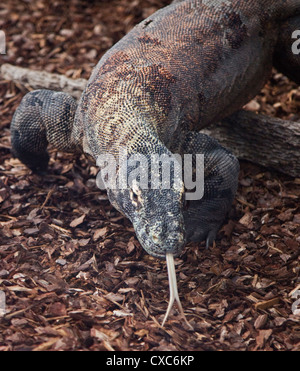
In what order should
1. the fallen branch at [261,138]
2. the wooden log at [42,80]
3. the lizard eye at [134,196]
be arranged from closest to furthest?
the lizard eye at [134,196]
the fallen branch at [261,138]
the wooden log at [42,80]

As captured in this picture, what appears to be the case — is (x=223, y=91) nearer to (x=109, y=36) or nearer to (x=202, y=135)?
(x=202, y=135)

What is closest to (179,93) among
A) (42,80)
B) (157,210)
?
(157,210)

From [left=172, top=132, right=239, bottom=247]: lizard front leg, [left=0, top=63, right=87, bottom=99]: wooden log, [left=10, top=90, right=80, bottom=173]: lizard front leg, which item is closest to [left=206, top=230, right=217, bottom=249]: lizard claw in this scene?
[left=172, top=132, right=239, bottom=247]: lizard front leg

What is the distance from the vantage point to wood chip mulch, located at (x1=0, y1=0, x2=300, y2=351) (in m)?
3.87

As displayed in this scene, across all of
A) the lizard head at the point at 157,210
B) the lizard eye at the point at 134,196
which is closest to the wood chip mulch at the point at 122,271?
the lizard head at the point at 157,210

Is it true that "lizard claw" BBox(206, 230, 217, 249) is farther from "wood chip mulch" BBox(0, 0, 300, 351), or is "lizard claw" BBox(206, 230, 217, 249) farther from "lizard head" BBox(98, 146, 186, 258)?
"lizard head" BBox(98, 146, 186, 258)

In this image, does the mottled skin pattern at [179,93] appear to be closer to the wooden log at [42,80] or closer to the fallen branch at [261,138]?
the fallen branch at [261,138]

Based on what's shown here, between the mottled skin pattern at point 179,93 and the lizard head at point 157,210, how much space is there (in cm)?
14

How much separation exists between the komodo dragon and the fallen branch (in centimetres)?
24

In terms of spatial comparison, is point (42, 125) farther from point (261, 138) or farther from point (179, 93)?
point (261, 138)

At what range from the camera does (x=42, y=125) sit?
5.30 meters

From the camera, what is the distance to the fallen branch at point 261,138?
5742 mm

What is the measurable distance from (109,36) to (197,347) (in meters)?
5.31

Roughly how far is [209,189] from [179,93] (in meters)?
0.94
